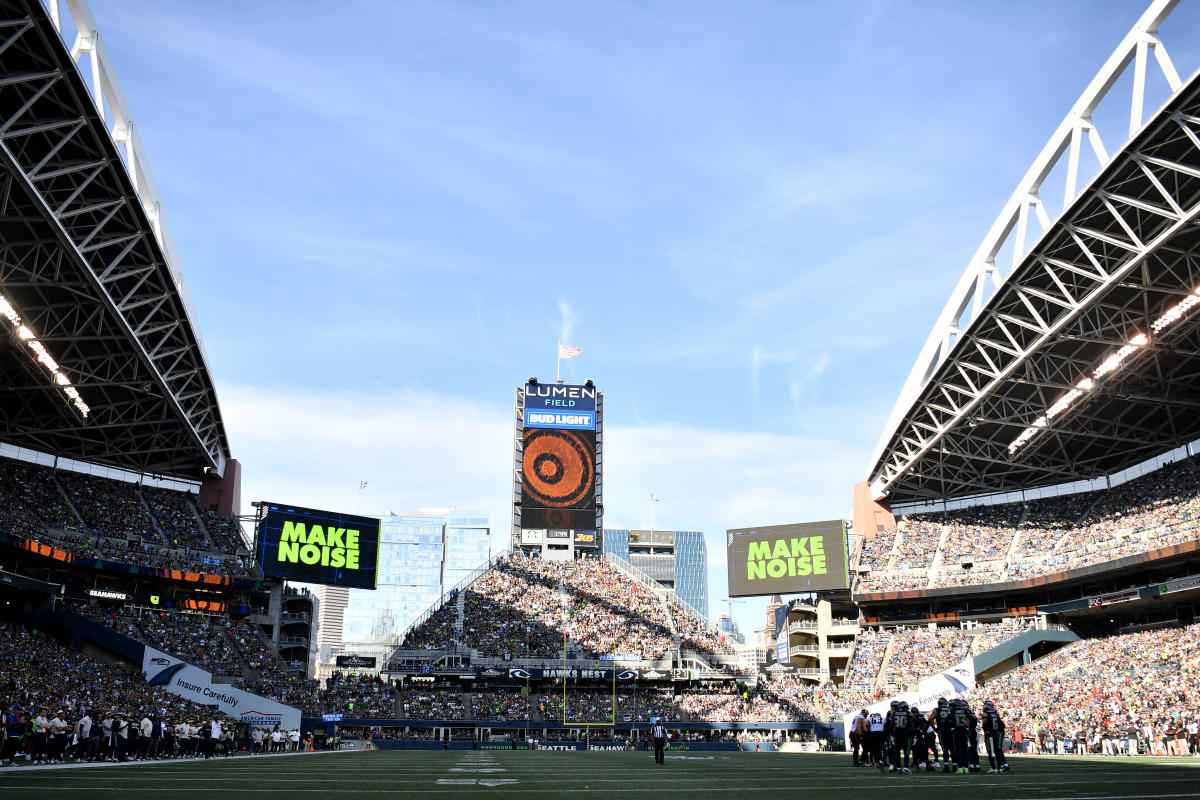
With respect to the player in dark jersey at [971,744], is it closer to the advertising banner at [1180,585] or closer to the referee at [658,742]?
the referee at [658,742]

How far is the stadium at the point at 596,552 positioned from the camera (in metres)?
30.2

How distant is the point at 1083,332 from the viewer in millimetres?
40031

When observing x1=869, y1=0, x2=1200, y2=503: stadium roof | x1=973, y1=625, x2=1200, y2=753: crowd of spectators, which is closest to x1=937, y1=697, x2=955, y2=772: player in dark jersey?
x1=973, y1=625, x2=1200, y2=753: crowd of spectators

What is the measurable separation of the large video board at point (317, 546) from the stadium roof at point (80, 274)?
332 inches

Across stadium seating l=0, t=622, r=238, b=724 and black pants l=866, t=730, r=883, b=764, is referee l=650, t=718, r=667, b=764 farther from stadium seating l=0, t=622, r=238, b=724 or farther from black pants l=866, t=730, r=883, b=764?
stadium seating l=0, t=622, r=238, b=724

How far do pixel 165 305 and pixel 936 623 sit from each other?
51.2m

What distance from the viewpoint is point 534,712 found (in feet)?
188

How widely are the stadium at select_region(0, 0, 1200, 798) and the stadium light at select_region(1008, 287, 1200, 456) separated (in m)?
0.33

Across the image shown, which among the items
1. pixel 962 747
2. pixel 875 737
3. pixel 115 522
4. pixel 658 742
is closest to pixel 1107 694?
pixel 875 737

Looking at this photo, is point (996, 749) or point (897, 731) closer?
point (996, 749)

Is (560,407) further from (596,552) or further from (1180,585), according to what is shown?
(1180,585)

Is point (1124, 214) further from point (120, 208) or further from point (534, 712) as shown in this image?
point (534, 712)

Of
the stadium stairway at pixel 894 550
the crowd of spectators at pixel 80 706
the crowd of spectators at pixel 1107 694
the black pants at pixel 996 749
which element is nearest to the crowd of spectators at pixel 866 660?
the stadium stairway at pixel 894 550

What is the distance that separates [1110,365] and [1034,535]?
22.5m
